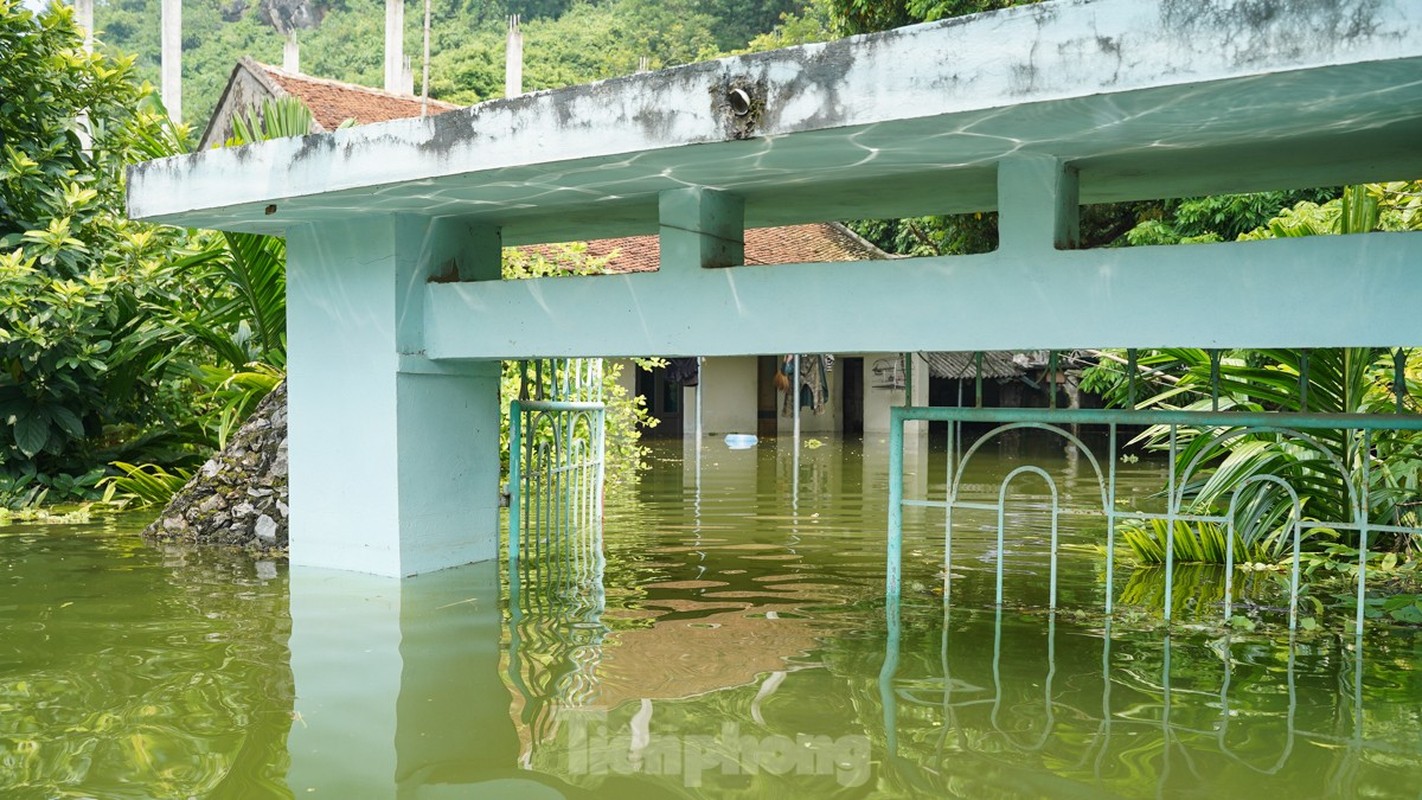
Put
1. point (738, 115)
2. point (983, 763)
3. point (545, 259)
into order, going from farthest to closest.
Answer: point (545, 259), point (738, 115), point (983, 763)

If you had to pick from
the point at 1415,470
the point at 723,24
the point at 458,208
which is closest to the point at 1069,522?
the point at 1415,470

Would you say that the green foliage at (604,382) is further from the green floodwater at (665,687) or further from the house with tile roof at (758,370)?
the green floodwater at (665,687)

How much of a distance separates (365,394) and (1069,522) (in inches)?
247

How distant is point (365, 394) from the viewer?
6672 millimetres

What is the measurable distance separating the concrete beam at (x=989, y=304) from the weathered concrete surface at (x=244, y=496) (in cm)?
265

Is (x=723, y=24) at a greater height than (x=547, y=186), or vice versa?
(x=723, y=24)

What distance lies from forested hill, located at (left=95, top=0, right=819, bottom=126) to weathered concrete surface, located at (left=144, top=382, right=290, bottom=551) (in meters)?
22.1

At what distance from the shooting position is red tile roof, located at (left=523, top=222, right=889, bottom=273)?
1661cm

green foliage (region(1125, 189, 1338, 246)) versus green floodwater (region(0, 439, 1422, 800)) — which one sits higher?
green foliage (region(1125, 189, 1338, 246))

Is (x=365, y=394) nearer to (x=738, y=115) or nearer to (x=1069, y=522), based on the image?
(x=738, y=115)

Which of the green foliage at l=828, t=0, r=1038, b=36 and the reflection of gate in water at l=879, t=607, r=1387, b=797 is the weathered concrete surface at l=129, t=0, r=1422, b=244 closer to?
the reflection of gate in water at l=879, t=607, r=1387, b=797

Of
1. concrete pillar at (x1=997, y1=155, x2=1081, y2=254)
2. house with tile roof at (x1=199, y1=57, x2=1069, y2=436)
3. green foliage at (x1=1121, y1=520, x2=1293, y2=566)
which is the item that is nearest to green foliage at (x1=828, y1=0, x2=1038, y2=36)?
house with tile roof at (x1=199, y1=57, x2=1069, y2=436)

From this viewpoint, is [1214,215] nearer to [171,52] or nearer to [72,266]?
[72,266]

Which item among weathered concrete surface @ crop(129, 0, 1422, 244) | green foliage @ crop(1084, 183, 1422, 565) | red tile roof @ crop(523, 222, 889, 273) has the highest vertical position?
red tile roof @ crop(523, 222, 889, 273)
